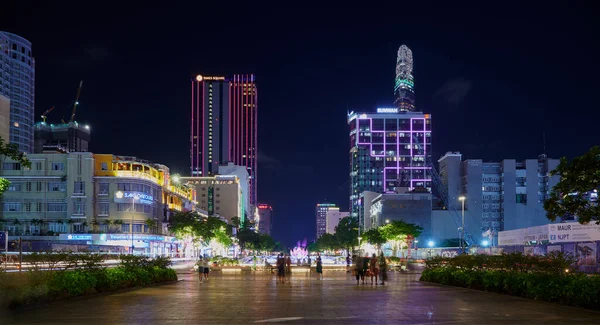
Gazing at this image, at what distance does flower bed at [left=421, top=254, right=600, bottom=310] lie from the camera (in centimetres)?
2136

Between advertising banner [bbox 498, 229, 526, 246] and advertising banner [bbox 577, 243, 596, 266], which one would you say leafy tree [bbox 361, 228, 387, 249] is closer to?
advertising banner [bbox 498, 229, 526, 246]

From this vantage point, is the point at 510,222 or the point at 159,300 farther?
the point at 510,222

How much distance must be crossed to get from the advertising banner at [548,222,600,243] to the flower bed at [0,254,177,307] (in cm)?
3580

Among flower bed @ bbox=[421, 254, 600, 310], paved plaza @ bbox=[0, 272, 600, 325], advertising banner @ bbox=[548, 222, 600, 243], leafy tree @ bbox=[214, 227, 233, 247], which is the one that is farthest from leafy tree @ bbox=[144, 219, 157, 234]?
paved plaza @ bbox=[0, 272, 600, 325]

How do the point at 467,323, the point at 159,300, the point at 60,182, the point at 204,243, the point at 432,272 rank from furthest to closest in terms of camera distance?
the point at 204,243, the point at 60,182, the point at 432,272, the point at 159,300, the point at 467,323

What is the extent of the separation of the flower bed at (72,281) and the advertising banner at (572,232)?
35.8m

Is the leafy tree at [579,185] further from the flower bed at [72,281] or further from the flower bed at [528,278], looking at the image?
the flower bed at [72,281]

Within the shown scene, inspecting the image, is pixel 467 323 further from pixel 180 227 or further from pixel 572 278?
pixel 180 227

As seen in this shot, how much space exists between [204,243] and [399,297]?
11304cm

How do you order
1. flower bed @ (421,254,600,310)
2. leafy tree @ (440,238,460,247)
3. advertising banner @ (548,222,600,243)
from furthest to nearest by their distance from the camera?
leafy tree @ (440,238,460,247), advertising banner @ (548,222,600,243), flower bed @ (421,254,600,310)

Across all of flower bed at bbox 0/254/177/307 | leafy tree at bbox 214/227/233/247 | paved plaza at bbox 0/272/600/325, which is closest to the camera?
paved plaza at bbox 0/272/600/325

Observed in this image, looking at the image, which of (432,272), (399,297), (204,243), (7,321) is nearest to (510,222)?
(204,243)

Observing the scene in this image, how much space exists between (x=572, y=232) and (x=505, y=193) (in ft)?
387

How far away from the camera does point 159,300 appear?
25.4 m
